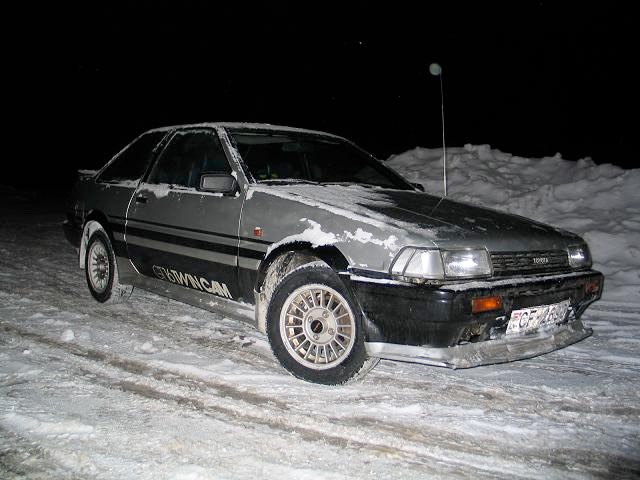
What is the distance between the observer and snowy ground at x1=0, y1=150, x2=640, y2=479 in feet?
7.27

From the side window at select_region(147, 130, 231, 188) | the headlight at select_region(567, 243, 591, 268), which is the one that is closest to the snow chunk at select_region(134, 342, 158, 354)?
the side window at select_region(147, 130, 231, 188)

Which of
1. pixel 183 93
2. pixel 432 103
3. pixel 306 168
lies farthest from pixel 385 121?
pixel 183 93

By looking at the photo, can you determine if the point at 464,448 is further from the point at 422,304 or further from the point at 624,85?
the point at 624,85

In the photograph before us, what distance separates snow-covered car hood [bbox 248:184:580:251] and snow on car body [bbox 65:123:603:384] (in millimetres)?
13

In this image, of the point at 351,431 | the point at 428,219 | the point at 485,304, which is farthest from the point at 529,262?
the point at 351,431

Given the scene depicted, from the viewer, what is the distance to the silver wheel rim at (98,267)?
4754mm

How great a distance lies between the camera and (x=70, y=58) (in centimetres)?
5025

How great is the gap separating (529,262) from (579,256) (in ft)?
2.00

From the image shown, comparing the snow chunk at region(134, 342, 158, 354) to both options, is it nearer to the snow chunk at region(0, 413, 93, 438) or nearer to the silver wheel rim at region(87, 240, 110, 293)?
the snow chunk at region(0, 413, 93, 438)

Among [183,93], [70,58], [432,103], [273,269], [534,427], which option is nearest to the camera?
[534,427]

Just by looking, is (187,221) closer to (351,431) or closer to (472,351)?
(351,431)

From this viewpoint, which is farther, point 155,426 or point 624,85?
point 624,85

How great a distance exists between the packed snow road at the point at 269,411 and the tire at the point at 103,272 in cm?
54

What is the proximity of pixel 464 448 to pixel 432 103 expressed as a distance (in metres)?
20.7
